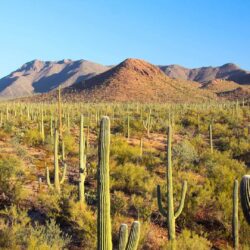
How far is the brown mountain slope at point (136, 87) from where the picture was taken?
253 feet

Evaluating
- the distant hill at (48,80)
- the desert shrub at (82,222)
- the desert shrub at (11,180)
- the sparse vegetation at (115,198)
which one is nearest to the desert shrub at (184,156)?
the sparse vegetation at (115,198)

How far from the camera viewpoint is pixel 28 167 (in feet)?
56.5

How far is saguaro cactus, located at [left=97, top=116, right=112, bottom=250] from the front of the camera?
234 inches

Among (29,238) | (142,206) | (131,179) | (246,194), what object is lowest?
(142,206)

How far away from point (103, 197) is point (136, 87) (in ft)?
253

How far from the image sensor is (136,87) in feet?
271

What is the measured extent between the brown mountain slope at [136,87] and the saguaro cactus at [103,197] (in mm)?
68025

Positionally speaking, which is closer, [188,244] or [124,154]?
[188,244]

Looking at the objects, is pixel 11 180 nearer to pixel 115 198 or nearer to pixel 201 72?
pixel 115 198

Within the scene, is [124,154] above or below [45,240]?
above

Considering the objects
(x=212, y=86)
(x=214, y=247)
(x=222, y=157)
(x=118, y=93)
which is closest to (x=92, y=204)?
(x=214, y=247)

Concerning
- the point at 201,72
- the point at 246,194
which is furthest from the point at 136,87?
the point at 201,72

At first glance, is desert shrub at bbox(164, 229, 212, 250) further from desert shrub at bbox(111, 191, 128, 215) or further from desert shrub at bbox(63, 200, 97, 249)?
desert shrub at bbox(111, 191, 128, 215)

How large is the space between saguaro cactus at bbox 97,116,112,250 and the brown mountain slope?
223 ft
